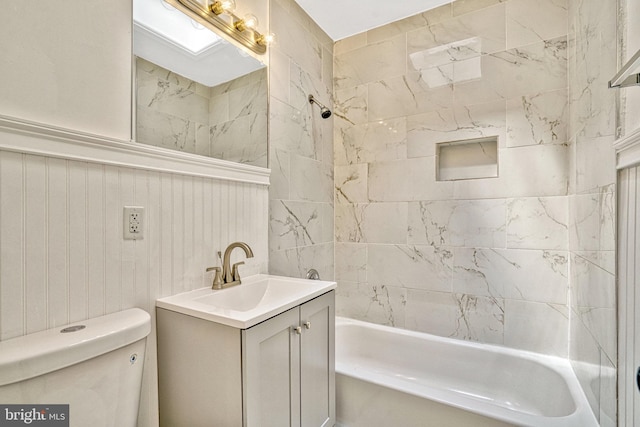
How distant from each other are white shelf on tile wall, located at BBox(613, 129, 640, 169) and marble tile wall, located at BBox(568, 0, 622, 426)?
8 centimetres

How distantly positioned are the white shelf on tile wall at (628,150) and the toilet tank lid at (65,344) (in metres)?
→ 1.59

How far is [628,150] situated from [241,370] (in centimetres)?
141

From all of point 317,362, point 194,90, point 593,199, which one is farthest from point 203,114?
point 593,199

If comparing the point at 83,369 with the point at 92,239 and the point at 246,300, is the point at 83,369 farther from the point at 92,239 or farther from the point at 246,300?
the point at 246,300

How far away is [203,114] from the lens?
4.65ft

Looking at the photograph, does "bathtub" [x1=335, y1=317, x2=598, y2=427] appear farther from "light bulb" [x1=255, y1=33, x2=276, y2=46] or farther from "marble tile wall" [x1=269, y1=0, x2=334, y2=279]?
"light bulb" [x1=255, y1=33, x2=276, y2=46]

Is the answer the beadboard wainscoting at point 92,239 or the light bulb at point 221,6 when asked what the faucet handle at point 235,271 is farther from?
the light bulb at point 221,6

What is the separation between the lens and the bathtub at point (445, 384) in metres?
1.33

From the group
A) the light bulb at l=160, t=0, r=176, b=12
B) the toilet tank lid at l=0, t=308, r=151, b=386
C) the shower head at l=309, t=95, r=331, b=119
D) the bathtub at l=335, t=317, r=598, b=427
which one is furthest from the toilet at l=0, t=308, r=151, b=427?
the shower head at l=309, t=95, r=331, b=119

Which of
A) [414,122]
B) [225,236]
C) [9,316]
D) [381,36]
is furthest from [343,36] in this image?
[9,316]

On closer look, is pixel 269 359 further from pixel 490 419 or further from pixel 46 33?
pixel 46 33

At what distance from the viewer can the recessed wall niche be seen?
193 centimetres

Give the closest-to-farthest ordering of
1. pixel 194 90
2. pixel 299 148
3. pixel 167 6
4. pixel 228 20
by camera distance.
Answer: pixel 167 6, pixel 194 90, pixel 228 20, pixel 299 148

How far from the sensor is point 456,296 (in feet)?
6.56
